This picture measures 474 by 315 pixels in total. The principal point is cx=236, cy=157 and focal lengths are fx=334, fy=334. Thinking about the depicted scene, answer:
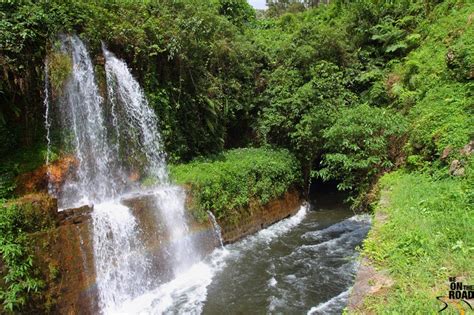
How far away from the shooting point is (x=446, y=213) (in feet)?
17.8

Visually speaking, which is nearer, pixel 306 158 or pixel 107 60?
pixel 107 60

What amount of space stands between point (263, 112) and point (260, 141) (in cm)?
144

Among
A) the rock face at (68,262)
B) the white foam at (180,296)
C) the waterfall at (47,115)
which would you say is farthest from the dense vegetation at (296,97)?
the white foam at (180,296)

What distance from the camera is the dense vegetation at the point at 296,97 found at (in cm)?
739

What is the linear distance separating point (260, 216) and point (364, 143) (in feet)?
14.9

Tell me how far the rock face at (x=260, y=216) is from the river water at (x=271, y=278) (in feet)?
0.91

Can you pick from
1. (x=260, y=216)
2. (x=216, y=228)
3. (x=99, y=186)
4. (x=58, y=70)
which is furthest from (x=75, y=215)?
(x=260, y=216)

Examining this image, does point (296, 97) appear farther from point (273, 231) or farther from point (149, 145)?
point (149, 145)

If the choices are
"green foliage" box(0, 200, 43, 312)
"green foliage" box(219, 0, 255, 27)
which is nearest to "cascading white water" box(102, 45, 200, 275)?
"green foliage" box(0, 200, 43, 312)

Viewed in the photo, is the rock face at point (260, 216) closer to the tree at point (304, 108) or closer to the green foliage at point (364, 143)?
the tree at point (304, 108)

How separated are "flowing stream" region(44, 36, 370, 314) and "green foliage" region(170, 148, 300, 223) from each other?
67 centimetres

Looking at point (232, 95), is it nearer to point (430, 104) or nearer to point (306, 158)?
point (306, 158)

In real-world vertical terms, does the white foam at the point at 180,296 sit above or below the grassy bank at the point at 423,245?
below

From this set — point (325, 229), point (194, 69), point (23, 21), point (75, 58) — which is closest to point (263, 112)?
point (194, 69)
